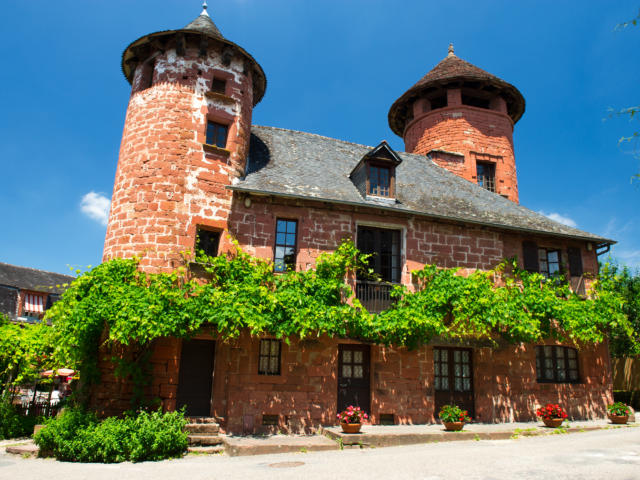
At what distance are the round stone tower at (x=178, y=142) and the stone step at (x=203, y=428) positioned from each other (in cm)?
365

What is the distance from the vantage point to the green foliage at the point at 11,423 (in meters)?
12.3

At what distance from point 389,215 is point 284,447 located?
677 centimetres

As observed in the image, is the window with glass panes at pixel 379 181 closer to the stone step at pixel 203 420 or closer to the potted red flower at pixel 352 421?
the potted red flower at pixel 352 421

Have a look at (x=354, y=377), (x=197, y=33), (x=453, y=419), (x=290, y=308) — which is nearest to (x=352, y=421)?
(x=354, y=377)

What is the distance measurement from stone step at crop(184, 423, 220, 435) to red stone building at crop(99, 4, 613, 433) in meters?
0.38

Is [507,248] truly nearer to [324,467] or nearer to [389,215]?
[389,215]

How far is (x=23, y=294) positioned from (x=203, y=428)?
22.8 meters

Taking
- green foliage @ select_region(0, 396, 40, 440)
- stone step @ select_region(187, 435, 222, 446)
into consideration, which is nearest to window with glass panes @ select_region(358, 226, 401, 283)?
stone step @ select_region(187, 435, 222, 446)

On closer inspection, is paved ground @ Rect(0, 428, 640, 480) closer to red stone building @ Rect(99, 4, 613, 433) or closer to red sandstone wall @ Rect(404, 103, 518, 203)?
red stone building @ Rect(99, 4, 613, 433)

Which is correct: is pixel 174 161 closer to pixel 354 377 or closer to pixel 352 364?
pixel 352 364

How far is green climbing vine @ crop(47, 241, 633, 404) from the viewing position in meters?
9.68

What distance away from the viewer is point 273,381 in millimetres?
11023

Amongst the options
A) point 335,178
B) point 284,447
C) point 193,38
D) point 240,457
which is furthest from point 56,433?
point 193,38

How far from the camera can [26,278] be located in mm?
28750
